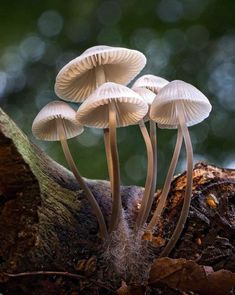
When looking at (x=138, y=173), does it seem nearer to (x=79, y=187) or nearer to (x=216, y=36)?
(x=216, y=36)

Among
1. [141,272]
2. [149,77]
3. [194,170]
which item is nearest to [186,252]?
[141,272]

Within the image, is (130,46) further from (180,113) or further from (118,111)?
(180,113)

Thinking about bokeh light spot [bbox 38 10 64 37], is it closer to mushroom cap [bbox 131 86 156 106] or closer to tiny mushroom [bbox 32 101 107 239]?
tiny mushroom [bbox 32 101 107 239]

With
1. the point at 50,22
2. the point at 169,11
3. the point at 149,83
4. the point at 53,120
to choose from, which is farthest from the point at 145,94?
the point at 50,22

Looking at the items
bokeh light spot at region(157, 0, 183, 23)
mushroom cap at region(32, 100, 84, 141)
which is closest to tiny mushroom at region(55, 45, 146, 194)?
mushroom cap at region(32, 100, 84, 141)

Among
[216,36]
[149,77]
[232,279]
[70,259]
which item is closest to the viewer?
[232,279]

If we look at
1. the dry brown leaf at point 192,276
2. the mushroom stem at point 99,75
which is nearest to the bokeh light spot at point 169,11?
the mushroom stem at point 99,75
